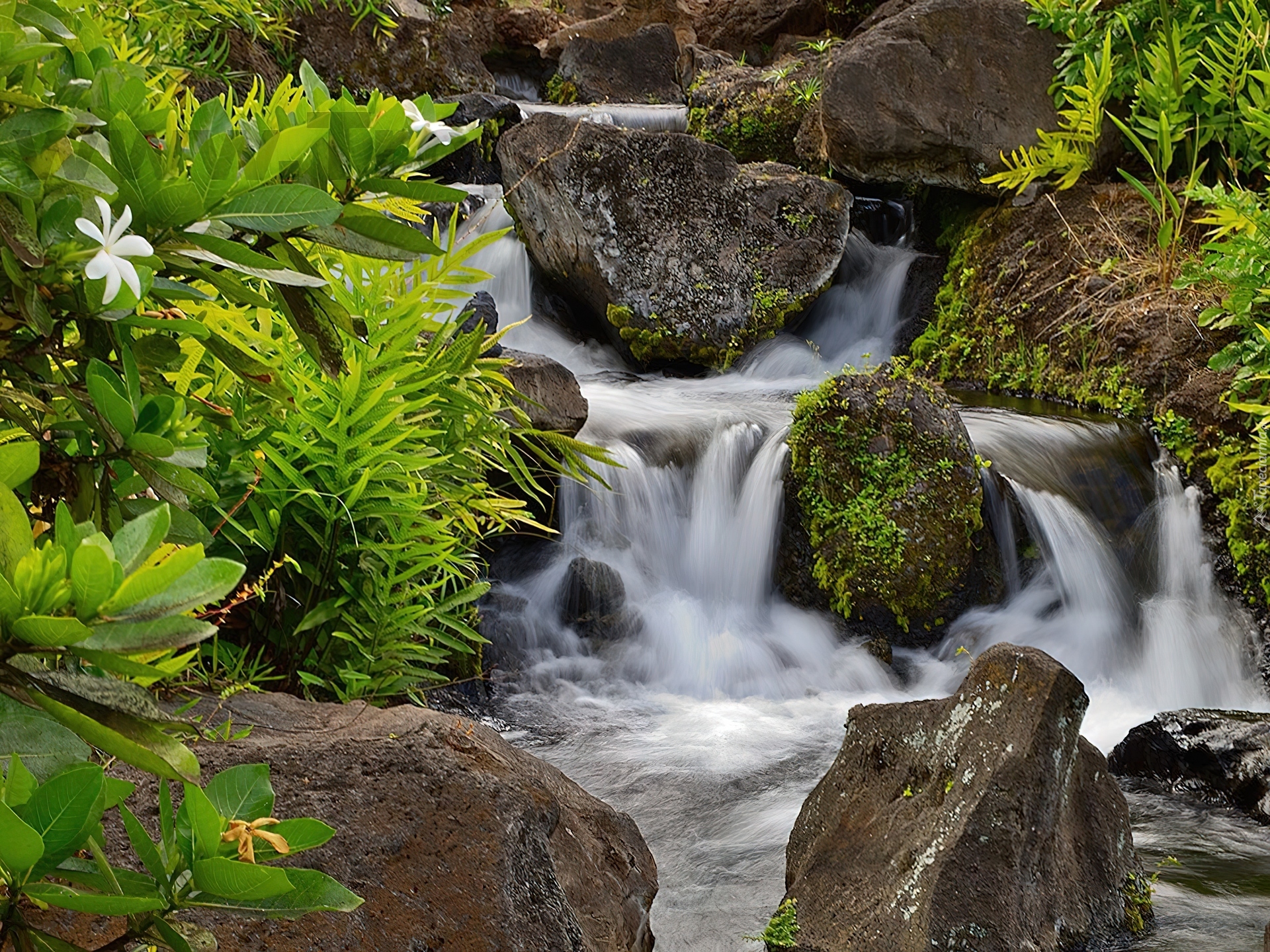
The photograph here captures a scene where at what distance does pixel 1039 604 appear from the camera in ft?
17.2

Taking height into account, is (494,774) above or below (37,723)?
below

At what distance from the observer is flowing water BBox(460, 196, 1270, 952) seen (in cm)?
355

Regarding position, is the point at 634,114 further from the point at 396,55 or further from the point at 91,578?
the point at 91,578

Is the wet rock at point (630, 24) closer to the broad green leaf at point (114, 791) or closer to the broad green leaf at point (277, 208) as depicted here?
the broad green leaf at point (277, 208)

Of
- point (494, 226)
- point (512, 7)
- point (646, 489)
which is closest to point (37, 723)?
point (646, 489)

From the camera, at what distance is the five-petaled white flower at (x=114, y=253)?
0.75m

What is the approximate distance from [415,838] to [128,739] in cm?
119

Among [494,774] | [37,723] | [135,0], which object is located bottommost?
[494,774]

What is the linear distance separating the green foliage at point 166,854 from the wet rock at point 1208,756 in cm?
372

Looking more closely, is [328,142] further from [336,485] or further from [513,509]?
[513,509]

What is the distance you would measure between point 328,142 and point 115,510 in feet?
1.29

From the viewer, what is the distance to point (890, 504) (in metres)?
5.18

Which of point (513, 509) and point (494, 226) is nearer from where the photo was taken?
point (513, 509)

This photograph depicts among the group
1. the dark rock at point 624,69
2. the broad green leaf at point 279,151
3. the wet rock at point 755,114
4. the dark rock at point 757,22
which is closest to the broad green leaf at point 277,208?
the broad green leaf at point 279,151
